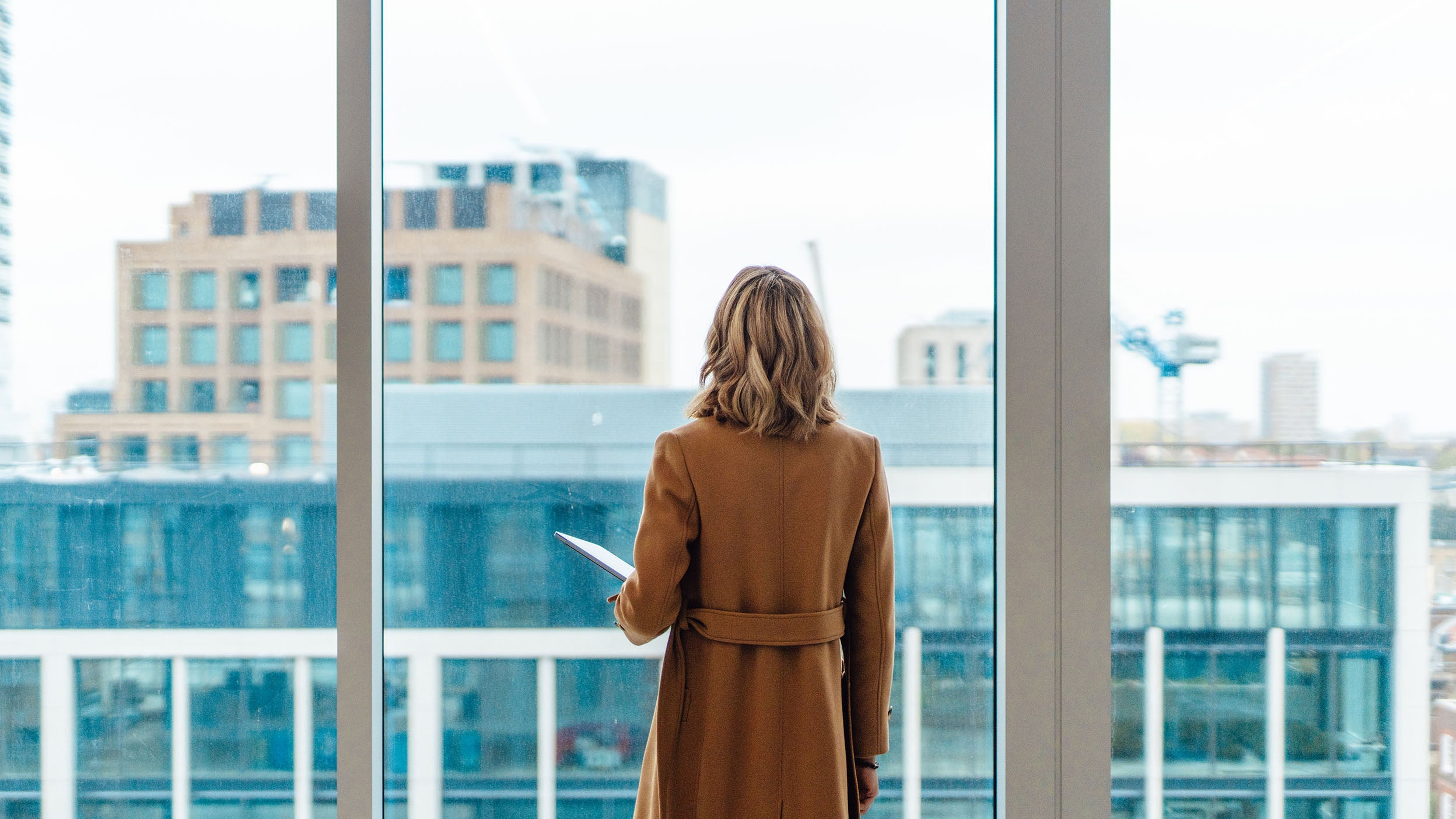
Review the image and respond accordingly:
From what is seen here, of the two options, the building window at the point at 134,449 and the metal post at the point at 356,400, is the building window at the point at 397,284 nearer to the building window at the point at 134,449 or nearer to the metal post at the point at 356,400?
the metal post at the point at 356,400

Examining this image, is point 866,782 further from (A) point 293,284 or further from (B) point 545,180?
(A) point 293,284

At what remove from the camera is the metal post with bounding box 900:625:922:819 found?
1515 mm

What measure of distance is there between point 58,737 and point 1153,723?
2.08 metres

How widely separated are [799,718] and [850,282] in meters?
0.76

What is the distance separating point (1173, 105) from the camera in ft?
4.80

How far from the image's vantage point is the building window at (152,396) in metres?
1.57

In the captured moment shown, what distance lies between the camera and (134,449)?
5.16 feet

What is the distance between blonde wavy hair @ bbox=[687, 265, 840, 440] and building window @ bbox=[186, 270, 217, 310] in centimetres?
99

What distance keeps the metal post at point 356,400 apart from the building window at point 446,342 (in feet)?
0.36

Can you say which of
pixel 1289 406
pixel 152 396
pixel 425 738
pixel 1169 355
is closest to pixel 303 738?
pixel 425 738

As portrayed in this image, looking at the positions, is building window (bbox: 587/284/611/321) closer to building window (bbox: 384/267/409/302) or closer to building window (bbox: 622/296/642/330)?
building window (bbox: 622/296/642/330)

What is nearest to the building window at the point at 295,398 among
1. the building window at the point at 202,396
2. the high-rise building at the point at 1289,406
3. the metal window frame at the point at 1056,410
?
the building window at the point at 202,396

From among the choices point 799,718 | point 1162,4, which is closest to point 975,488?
point 799,718

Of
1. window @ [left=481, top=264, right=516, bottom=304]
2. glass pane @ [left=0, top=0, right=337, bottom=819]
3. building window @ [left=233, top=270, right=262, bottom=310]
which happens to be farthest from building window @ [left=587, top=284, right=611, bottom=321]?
building window @ [left=233, top=270, right=262, bottom=310]
